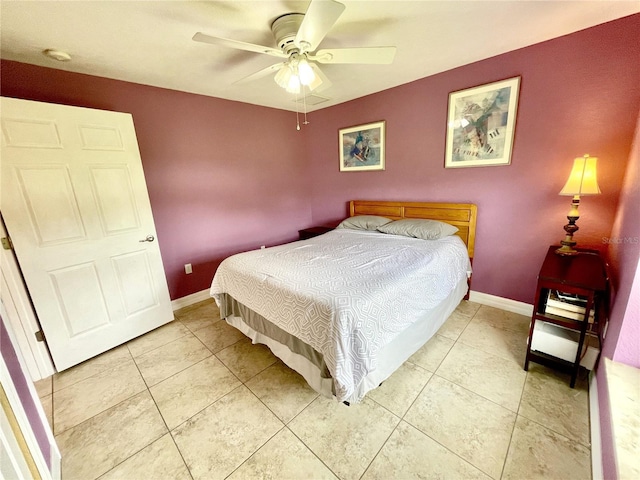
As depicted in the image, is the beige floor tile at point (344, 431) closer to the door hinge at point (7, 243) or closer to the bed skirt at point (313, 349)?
the bed skirt at point (313, 349)

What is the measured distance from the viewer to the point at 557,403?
1.52 m

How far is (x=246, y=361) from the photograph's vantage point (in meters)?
2.03

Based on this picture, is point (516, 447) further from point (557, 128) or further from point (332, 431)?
point (557, 128)

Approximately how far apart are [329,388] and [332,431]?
218mm

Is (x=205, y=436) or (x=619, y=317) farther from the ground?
(x=619, y=317)

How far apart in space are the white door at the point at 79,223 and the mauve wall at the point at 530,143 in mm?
2699

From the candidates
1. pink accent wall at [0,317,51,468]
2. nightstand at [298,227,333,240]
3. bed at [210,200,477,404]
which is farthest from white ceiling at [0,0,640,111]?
nightstand at [298,227,333,240]

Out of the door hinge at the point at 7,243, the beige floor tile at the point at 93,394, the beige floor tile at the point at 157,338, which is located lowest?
the beige floor tile at the point at 93,394

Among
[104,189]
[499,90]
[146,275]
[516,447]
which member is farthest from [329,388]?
[499,90]

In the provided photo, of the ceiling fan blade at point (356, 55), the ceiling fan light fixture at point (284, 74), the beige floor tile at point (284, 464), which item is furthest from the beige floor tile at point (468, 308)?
the ceiling fan light fixture at point (284, 74)

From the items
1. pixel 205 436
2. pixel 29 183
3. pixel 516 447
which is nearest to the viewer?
pixel 516 447

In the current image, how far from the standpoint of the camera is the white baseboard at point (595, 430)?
3.73 ft

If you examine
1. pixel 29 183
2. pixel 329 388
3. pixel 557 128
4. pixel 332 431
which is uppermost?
pixel 557 128

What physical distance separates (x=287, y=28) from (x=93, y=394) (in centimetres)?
280
